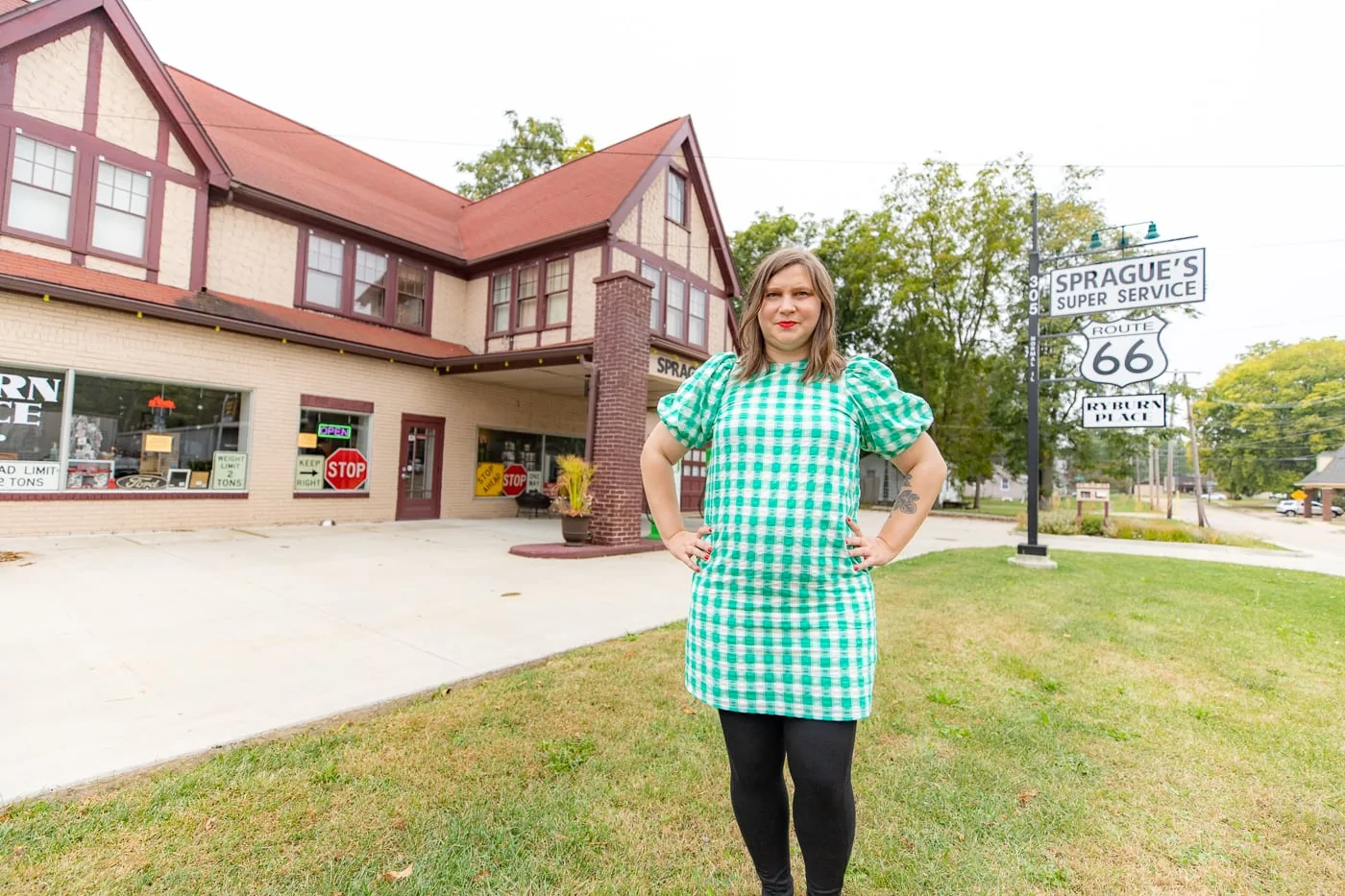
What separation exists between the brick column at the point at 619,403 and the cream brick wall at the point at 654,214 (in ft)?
14.0

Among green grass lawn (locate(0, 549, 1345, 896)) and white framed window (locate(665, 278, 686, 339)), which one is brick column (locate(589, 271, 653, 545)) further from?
green grass lawn (locate(0, 549, 1345, 896))

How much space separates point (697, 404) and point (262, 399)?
1122 cm

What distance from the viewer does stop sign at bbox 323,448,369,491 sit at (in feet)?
38.3

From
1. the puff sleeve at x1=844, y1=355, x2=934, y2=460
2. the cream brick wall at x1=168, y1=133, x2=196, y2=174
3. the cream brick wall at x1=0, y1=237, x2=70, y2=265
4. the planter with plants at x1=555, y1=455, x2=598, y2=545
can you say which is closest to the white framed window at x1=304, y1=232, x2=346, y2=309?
the cream brick wall at x1=168, y1=133, x2=196, y2=174

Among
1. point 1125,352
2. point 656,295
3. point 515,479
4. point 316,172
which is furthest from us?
point 515,479

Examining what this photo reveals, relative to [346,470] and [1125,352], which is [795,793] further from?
[346,470]

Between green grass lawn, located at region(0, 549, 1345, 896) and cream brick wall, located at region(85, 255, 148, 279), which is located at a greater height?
cream brick wall, located at region(85, 255, 148, 279)

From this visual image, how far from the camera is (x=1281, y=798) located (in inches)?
104

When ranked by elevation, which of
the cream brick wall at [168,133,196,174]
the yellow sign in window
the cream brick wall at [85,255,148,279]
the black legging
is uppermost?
the cream brick wall at [168,133,196,174]

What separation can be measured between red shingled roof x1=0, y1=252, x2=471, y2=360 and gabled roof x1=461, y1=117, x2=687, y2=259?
2.82m

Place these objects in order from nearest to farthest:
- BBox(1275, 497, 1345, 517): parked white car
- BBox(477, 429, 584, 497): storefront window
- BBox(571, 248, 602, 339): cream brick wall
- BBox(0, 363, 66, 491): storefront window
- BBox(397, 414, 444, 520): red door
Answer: BBox(0, 363, 66, 491): storefront window < BBox(397, 414, 444, 520): red door < BBox(571, 248, 602, 339): cream brick wall < BBox(477, 429, 584, 497): storefront window < BBox(1275, 497, 1345, 517): parked white car

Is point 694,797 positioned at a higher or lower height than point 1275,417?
lower

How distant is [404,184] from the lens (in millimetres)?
16078

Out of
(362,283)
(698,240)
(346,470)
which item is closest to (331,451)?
(346,470)
